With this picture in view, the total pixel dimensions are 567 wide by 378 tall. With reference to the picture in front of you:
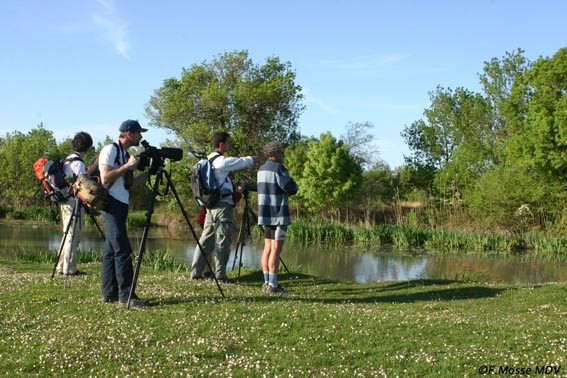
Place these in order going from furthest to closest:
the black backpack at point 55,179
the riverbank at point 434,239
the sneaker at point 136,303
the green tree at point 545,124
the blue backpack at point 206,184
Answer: the green tree at point 545,124 < the riverbank at point 434,239 < the black backpack at point 55,179 < the blue backpack at point 206,184 < the sneaker at point 136,303

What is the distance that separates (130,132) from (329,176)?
35.0 meters

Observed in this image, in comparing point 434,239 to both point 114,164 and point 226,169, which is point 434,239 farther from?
point 114,164

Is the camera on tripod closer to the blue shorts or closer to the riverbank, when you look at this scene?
the blue shorts

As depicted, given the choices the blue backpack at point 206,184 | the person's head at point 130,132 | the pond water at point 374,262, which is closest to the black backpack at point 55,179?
the blue backpack at point 206,184

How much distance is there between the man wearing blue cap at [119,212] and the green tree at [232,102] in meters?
34.7

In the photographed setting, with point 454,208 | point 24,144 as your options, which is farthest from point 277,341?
point 24,144

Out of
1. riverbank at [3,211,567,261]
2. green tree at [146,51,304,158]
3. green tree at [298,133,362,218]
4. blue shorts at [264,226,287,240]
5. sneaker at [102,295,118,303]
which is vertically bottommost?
sneaker at [102,295,118,303]

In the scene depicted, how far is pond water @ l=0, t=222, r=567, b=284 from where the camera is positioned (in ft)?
57.1

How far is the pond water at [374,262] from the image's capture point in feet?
57.1

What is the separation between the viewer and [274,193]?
361 inches

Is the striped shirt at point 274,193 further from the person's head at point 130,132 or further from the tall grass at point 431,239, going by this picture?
the tall grass at point 431,239

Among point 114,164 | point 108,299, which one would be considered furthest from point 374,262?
point 114,164

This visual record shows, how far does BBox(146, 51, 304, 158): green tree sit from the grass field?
34.9 metres

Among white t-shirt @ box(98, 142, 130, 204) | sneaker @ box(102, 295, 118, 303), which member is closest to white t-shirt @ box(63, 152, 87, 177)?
white t-shirt @ box(98, 142, 130, 204)
